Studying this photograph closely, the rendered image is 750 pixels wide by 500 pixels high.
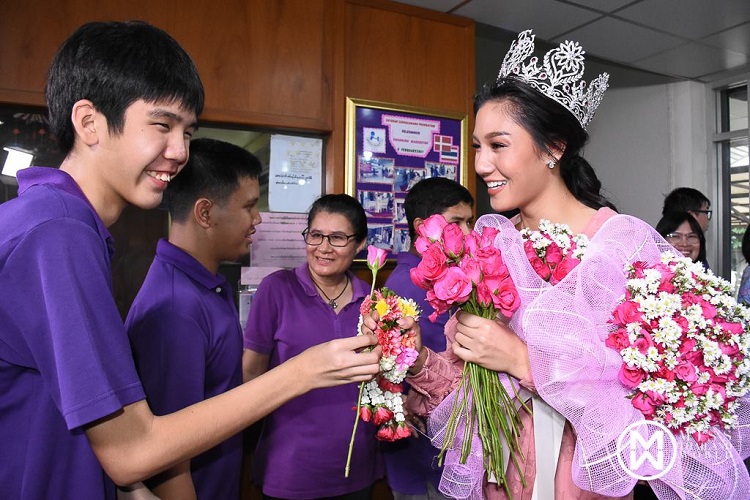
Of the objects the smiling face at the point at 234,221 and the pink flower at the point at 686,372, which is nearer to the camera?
the pink flower at the point at 686,372

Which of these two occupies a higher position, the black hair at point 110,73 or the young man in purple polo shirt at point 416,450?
the black hair at point 110,73

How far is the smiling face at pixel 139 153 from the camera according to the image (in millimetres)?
1020

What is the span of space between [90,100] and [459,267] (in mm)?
779

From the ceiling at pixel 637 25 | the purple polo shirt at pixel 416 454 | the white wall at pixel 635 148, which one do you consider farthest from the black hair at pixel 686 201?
the purple polo shirt at pixel 416 454

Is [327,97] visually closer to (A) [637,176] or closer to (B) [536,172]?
(B) [536,172]

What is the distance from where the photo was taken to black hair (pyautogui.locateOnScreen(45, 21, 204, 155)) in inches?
39.4

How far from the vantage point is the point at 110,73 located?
1001mm

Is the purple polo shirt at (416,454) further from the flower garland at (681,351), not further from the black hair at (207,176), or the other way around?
the flower garland at (681,351)

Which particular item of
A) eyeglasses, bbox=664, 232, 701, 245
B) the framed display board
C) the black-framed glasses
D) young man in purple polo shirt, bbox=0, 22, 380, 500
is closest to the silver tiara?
young man in purple polo shirt, bbox=0, 22, 380, 500

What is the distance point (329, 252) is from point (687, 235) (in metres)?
2.52

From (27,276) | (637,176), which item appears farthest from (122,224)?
(637,176)

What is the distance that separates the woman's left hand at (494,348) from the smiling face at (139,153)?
717 millimetres

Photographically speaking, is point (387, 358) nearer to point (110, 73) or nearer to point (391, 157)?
point (110, 73)

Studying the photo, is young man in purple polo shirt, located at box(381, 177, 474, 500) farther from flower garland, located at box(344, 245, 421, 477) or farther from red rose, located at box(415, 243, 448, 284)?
red rose, located at box(415, 243, 448, 284)
